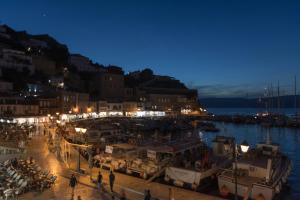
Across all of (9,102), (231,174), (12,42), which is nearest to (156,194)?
(231,174)

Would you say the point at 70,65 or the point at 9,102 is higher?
the point at 70,65

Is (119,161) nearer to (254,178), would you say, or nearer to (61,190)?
(61,190)

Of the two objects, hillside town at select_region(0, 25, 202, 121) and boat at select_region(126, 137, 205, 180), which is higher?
hillside town at select_region(0, 25, 202, 121)

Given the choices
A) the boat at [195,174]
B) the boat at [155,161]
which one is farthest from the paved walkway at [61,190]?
the boat at [195,174]

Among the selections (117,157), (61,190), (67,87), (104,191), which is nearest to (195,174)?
(104,191)

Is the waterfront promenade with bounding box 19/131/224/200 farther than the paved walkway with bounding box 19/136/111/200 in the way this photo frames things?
Yes

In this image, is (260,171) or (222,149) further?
(222,149)

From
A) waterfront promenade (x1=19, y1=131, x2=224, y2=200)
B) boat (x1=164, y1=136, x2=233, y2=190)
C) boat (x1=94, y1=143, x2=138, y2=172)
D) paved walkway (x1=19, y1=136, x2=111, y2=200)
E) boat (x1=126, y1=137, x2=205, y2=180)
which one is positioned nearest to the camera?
paved walkway (x1=19, y1=136, x2=111, y2=200)

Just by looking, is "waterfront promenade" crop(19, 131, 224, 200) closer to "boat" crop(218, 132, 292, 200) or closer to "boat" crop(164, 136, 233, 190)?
"boat" crop(164, 136, 233, 190)

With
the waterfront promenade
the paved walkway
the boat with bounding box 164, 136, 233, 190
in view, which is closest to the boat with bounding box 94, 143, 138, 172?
the waterfront promenade

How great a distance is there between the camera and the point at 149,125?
237ft

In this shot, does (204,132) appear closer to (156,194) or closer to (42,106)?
(42,106)

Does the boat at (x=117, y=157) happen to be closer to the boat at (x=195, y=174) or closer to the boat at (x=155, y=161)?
the boat at (x=155, y=161)

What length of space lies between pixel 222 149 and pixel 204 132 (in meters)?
49.0
